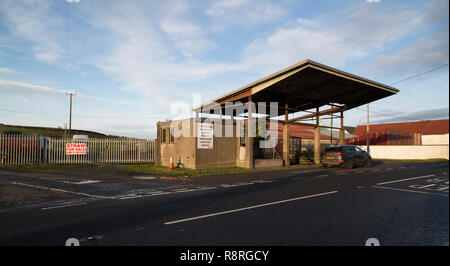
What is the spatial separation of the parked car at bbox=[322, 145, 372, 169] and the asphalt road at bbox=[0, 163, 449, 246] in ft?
30.8

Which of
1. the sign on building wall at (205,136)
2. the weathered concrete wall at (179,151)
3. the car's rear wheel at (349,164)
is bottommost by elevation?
the car's rear wheel at (349,164)

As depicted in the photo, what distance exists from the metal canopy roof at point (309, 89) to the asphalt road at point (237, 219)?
10.3 metres

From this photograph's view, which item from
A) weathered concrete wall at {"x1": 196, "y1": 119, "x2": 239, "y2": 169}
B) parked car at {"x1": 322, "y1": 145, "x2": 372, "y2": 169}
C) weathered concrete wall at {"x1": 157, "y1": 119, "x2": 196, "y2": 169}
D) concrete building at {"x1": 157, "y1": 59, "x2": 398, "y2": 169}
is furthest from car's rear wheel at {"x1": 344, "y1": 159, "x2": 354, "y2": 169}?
weathered concrete wall at {"x1": 157, "y1": 119, "x2": 196, "y2": 169}

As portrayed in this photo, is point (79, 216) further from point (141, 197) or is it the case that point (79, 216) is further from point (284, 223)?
point (284, 223)

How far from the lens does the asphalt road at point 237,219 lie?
14.3ft

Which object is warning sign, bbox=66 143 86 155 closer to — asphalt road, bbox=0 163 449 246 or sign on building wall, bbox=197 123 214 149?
sign on building wall, bbox=197 123 214 149

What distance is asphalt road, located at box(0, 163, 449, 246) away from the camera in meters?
4.36

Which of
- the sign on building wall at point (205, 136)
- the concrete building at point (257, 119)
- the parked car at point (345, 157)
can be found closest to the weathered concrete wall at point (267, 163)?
the concrete building at point (257, 119)

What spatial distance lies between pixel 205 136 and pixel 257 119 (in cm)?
686

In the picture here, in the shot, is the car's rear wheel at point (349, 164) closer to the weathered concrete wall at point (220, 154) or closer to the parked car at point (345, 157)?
the parked car at point (345, 157)

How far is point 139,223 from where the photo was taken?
5379 mm

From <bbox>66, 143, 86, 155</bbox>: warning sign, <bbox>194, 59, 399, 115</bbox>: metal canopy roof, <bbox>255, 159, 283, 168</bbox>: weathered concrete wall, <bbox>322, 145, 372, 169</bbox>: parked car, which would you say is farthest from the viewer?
<bbox>66, 143, 86, 155</bbox>: warning sign
